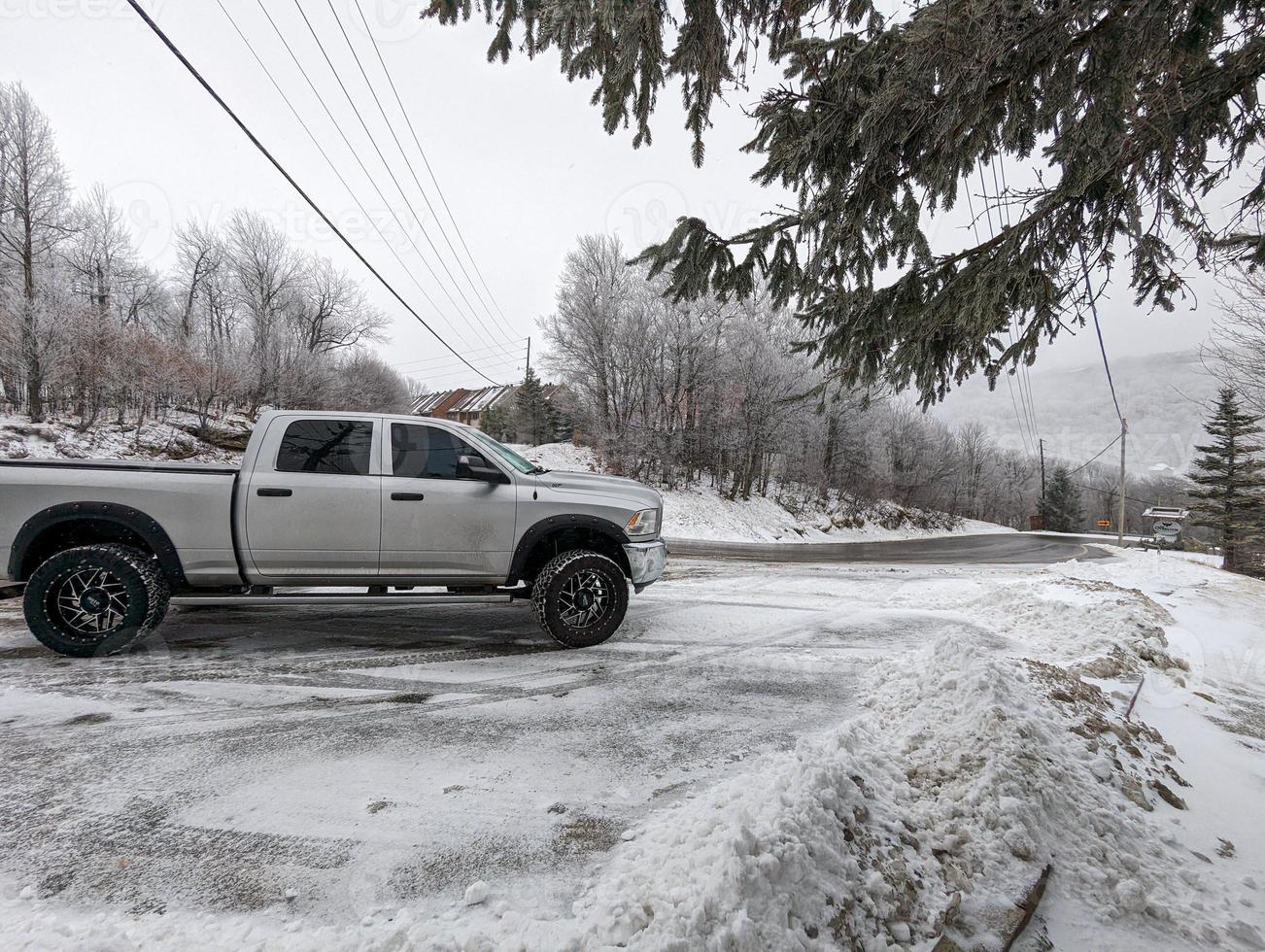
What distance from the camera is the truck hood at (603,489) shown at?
4.80m

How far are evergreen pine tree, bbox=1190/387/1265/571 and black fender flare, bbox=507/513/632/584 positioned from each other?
101ft

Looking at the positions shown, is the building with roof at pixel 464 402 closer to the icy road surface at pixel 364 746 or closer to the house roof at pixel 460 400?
the house roof at pixel 460 400

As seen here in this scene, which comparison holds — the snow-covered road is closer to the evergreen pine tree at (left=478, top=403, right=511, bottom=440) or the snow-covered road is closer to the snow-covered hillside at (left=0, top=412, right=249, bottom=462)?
the snow-covered hillside at (left=0, top=412, right=249, bottom=462)

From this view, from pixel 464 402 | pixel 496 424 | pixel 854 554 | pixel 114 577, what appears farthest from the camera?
pixel 464 402

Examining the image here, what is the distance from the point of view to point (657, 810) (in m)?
2.30

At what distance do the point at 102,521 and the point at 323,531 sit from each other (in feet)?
5.23

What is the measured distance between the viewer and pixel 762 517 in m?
23.9

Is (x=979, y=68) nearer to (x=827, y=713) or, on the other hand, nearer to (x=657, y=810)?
(x=827, y=713)

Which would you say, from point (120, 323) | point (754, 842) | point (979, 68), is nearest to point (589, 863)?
point (754, 842)

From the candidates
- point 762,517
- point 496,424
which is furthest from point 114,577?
point 496,424

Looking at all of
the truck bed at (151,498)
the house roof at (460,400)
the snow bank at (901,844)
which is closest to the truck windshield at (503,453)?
the truck bed at (151,498)

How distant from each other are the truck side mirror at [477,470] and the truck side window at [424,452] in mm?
55

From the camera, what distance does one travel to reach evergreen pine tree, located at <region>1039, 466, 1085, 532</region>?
164ft

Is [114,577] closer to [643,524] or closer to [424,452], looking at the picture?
[424,452]
